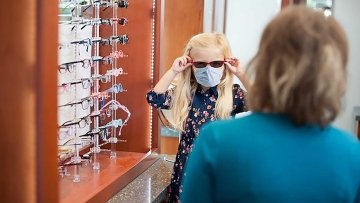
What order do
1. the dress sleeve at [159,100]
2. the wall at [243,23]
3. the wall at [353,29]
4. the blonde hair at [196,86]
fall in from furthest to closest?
the wall at [353,29] → the wall at [243,23] → the dress sleeve at [159,100] → the blonde hair at [196,86]

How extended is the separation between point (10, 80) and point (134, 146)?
1366mm

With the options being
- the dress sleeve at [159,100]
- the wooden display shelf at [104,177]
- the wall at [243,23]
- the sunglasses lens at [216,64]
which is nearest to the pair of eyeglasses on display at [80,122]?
the wooden display shelf at [104,177]

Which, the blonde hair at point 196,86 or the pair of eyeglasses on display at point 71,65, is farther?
the blonde hair at point 196,86

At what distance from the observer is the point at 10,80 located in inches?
61.0

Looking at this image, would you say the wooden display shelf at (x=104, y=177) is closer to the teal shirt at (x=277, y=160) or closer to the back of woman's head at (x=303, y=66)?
the teal shirt at (x=277, y=160)

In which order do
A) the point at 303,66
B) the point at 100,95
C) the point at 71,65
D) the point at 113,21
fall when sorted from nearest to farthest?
the point at 303,66
the point at 71,65
the point at 100,95
the point at 113,21

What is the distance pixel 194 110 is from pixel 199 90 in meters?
0.10

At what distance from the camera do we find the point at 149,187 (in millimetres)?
2400

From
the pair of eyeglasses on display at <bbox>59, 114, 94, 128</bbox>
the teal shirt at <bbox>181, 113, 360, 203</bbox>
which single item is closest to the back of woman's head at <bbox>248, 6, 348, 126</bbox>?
the teal shirt at <bbox>181, 113, 360, 203</bbox>

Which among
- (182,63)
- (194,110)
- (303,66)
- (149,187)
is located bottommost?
(149,187)

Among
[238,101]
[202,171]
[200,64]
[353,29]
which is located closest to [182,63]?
[200,64]

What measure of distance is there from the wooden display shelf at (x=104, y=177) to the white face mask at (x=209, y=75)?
64 cm

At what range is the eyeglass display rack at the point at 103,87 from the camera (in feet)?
7.30

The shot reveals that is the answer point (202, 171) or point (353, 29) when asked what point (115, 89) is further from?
point (353, 29)
